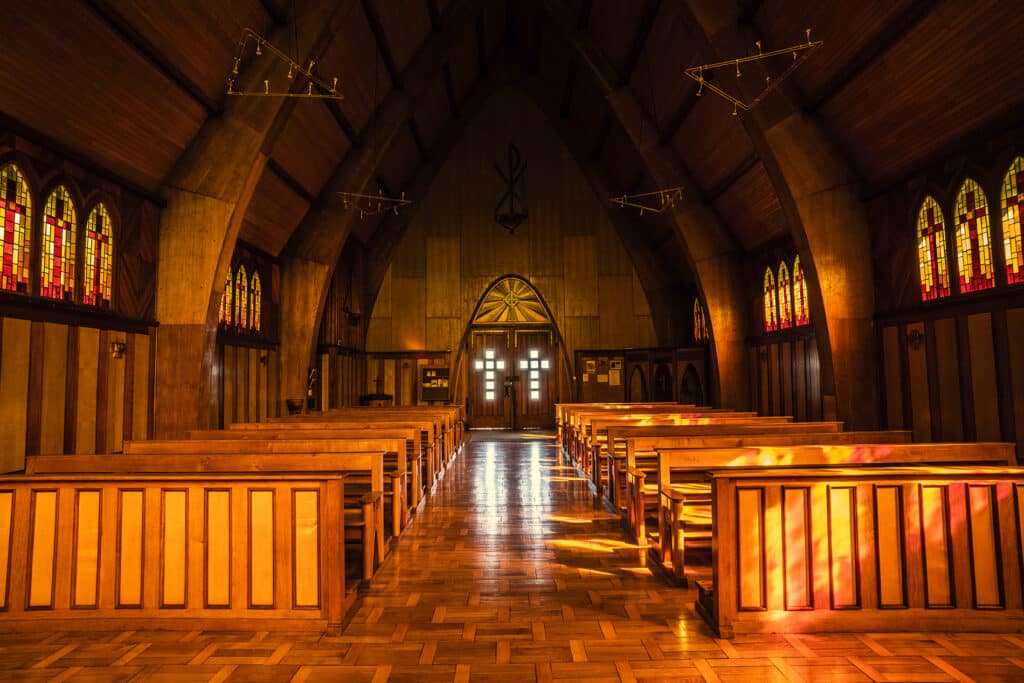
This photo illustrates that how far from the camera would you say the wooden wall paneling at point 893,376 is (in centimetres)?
802

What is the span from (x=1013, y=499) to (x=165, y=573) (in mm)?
4262

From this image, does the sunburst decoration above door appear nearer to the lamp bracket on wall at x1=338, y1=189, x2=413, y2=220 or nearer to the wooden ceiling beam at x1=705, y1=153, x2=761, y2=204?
A: the lamp bracket on wall at x1=338, y1=189, x2=413, y2=220

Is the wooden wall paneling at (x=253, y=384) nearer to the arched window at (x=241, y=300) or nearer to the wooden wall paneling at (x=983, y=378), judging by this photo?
the arched window at (x=241, y=300)

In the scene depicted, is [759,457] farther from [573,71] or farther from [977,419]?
[573,71]

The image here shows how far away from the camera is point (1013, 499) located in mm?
3150

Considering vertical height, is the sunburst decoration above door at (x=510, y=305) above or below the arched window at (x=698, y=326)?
above

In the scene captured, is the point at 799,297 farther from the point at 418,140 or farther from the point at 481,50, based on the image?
the point at 481,50

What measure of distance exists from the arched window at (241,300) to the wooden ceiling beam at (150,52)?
10.1 ft

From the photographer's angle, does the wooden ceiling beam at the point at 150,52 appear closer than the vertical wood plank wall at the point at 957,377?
Yes

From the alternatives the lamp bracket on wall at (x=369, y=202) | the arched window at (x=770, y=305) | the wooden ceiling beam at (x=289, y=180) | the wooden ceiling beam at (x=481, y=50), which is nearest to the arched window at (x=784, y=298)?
the arched window at (x=770, y=305)

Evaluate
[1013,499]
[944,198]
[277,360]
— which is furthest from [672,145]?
[1013,499]

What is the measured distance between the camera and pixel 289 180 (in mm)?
10789

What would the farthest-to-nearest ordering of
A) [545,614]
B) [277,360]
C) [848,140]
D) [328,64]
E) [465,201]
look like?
1. [465,201]
2. [277,360]
3. [328,64]
4. [848,140]
5. [545,614]

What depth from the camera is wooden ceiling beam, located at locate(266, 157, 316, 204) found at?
1007 cm
